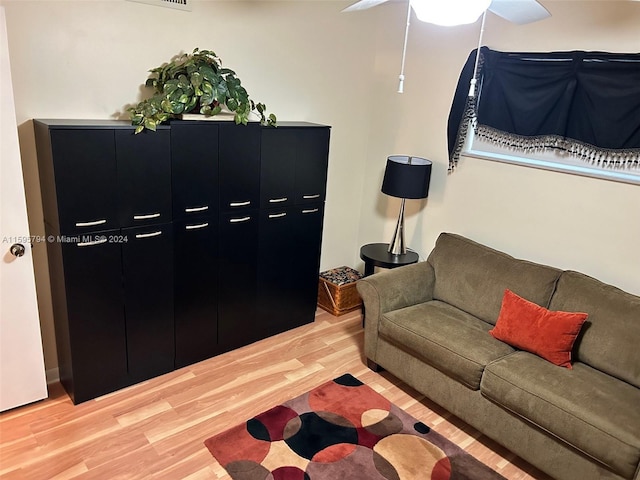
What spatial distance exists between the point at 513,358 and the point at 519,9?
1687mm

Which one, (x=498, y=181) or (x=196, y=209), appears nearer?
(x=196, y=209)

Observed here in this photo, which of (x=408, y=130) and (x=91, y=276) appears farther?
(x=408, y=130)

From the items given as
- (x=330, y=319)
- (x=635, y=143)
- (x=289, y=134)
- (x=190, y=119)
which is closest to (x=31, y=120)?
(x=190, y=119)

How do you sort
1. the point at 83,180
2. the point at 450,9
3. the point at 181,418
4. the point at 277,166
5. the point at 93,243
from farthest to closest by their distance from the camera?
the point at 277,166, the point at 181,418, the point at 93,243, the point at 83,180, the point at 450,9

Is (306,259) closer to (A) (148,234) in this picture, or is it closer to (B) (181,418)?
(A) (148,234)

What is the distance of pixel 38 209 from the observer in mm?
2592

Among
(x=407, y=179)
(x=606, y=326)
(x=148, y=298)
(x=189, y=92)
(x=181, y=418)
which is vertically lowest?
(x=181, y=418)

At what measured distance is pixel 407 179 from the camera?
3.41m

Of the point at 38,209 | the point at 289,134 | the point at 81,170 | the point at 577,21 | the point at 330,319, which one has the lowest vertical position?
the point at 330,319

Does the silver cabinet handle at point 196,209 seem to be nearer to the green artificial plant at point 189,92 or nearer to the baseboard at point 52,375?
the green artificial plant at point 189,92

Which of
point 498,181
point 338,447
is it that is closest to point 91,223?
point 338,447

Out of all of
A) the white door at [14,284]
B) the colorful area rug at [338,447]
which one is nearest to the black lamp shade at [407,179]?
the colorful area rug at [338,447]

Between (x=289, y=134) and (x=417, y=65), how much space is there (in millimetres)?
1240

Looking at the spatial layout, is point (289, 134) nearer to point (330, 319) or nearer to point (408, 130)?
point (408, 130)
